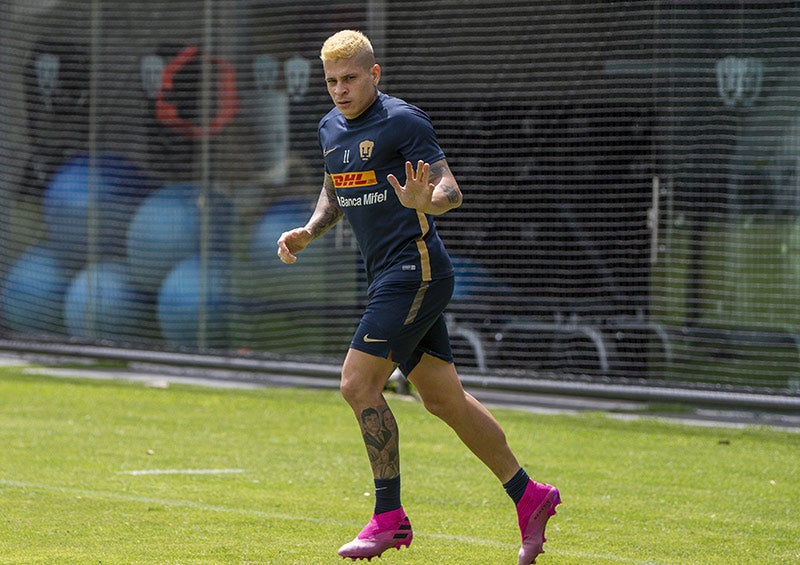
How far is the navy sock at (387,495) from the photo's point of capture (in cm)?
560

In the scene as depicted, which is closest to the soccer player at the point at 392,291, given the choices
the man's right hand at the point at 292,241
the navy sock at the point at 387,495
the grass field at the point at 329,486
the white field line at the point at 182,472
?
the navy sock at the point at 387,495

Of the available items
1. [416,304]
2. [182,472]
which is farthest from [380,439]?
[182,472]

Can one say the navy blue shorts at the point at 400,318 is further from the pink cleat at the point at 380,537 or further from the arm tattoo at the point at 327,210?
the pink cleat at the point at 380,537

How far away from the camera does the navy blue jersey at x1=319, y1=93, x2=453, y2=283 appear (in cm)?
573

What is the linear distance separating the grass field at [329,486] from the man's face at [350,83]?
74.6 inches

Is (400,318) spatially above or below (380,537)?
above

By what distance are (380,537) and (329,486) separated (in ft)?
7.61

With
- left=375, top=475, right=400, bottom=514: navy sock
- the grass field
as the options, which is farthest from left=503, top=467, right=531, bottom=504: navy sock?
left=375, top=475, right=400, bottom=514: navy sock

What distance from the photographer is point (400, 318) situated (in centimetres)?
565

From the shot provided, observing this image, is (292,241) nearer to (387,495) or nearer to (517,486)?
(387,495)

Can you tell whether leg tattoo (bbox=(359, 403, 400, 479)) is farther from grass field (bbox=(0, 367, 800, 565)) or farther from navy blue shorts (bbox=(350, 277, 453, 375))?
grass field (bbox=(0, 367, 800, 565))

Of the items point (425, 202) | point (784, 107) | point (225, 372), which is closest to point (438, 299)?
point (425, 202)

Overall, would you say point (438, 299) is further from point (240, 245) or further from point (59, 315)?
point (59, 315)

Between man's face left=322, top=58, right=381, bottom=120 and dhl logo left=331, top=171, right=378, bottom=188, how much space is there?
0.88ft
